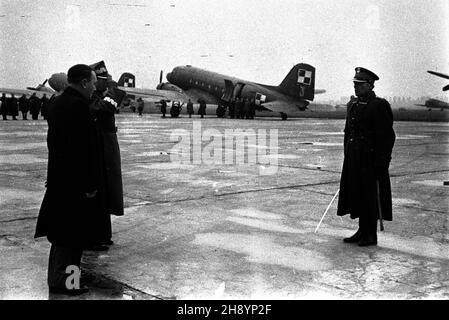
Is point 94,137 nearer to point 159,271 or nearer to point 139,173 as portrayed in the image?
point 159,271

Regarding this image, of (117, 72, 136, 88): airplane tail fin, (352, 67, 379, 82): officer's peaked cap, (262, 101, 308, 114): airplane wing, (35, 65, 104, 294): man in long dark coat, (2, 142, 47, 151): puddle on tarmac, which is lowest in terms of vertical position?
(2, 142, 47, 151): puddle on tarmac

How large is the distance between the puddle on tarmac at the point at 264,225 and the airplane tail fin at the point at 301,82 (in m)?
38.5

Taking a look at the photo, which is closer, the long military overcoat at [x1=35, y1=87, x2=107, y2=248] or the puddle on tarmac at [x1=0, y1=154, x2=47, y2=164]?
the long military overcoat at [x1=35, y1=87, x2=107, y2=248]

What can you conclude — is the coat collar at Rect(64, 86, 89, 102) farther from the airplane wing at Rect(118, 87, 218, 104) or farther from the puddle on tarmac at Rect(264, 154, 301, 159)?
the airplane wing at Rect(118, 87, 218, 104)

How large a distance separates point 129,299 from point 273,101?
40416mm

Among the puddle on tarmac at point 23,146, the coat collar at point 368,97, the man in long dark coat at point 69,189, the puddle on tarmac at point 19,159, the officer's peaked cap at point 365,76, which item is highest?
the officer's peaked cap at point 365,76

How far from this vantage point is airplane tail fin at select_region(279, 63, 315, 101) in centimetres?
4388

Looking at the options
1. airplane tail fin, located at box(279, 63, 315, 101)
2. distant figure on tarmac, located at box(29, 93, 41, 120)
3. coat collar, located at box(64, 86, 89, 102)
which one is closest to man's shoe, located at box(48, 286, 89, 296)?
coat collar, located at box(64, 86, 89, 102)

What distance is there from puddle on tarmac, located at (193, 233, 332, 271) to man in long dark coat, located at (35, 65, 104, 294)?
1.62m

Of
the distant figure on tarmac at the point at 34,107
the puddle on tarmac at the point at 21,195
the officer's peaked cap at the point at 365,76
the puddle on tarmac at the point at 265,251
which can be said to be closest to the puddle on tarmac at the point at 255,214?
the puddle on tarmac at the point at 265,251

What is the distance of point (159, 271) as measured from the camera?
4547 mm

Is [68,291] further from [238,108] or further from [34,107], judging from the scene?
[238,108]

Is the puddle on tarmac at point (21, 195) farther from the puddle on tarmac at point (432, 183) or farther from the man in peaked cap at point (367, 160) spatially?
the puddle on tarmac at point (432, 183)

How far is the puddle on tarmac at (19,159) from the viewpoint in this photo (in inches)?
475
